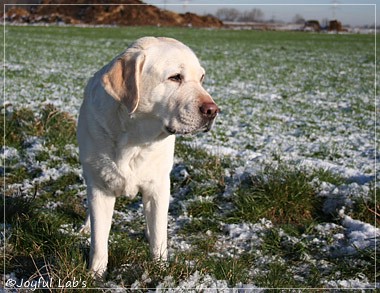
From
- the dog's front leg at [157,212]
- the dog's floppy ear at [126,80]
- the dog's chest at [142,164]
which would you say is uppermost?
the dog's floppy ear at [126,80]

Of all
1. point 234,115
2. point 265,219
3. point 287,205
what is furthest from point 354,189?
point 234,115

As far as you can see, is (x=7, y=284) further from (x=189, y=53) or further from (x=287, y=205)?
(x=287, y=205)

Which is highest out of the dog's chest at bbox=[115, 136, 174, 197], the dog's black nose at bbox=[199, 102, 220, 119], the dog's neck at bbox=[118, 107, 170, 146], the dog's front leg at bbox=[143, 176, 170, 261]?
the dog's black nose at bbox=[199, 102, 220, 119]

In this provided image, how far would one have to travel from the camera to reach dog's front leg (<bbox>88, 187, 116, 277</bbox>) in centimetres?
306

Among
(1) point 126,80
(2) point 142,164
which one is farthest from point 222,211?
(1) point 126,80

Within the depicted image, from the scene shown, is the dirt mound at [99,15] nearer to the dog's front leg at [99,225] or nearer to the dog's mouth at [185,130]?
the dog's front leg at [99,225]

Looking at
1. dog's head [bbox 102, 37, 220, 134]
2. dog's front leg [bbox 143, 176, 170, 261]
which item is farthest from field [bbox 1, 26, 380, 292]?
dog's head [bbox 102, 37, 220, 134]

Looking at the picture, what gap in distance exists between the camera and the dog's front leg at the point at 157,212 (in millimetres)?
3215

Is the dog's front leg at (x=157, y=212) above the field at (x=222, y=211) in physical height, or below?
above

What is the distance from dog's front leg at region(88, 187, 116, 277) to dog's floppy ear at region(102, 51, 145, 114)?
0.71 m

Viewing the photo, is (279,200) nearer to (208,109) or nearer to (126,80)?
(208,109)

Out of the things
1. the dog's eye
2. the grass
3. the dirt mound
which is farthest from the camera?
the dirt mound

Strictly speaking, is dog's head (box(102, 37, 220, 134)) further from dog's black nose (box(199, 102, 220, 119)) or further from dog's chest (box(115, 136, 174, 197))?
dog's chest (box(115, 136, 174, 197))

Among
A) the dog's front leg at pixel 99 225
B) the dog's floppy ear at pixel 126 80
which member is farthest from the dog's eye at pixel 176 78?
the dog's front leg at pixel 99 225
